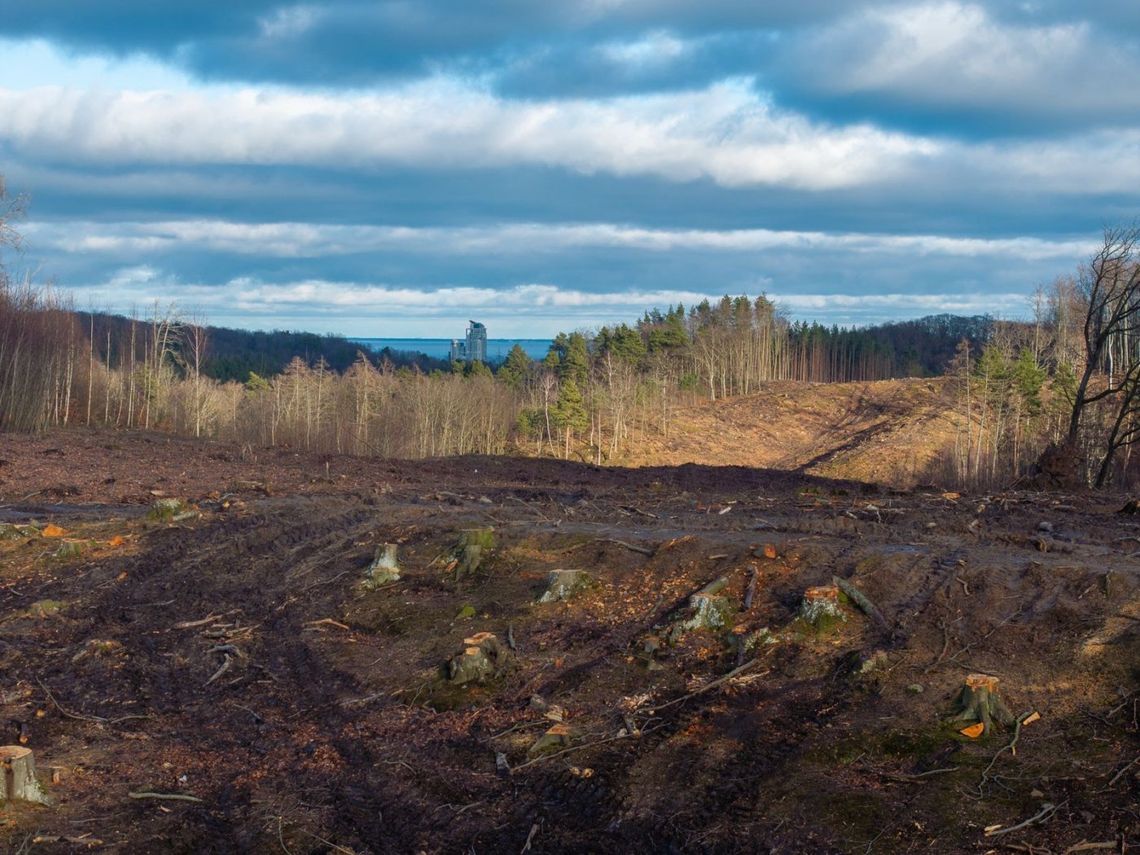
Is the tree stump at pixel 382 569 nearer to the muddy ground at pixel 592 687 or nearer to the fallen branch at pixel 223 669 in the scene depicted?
the muddy ground at pixel 592 687

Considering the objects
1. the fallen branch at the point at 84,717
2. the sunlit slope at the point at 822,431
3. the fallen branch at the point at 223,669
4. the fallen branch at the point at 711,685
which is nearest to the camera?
the fallen branch at the point at 711,685

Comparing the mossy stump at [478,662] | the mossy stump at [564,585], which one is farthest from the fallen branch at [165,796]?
the mossy stump at [564,585]

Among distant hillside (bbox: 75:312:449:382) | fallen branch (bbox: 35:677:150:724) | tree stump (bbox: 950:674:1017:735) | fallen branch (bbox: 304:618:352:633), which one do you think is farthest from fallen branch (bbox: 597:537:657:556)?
distant hillside (bbox: 75:312:449:382)

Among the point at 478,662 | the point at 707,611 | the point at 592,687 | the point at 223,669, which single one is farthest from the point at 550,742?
the point at 223,669

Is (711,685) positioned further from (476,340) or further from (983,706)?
(476,340)

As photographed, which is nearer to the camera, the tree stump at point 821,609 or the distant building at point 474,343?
the tree stump at point 821,609

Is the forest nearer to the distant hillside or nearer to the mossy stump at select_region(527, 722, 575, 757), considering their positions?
the mossy stump at select_region(527, 722, 575, 757)

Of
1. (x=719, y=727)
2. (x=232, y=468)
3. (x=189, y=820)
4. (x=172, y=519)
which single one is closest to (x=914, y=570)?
(x=719, y=727)
